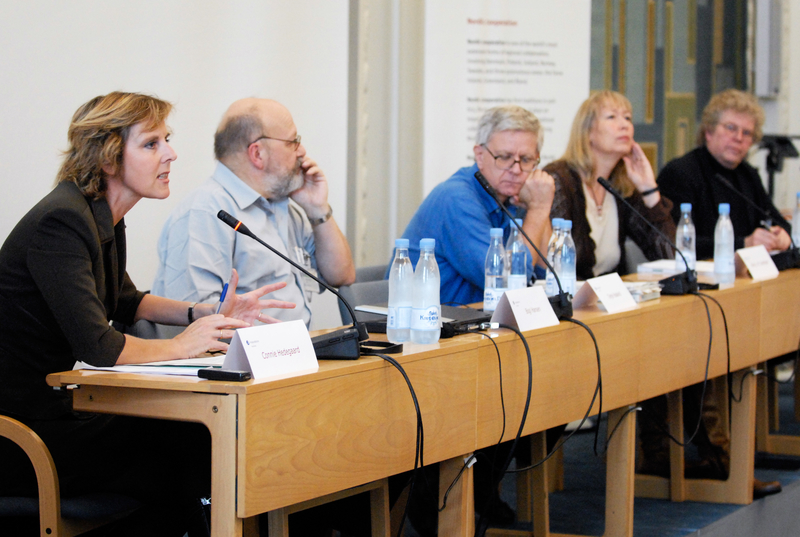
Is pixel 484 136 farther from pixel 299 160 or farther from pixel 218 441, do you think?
pixel 218 441

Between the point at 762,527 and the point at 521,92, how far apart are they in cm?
201

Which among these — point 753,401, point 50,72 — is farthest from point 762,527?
point 50,72

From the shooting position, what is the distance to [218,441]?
4.44 feet

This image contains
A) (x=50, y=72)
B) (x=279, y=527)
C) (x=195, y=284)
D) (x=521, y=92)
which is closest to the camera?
(x=279, y=527)

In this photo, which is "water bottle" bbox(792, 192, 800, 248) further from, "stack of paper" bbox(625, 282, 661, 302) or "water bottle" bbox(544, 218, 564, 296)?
"water bottle" bbox(544, 218, 564, 296)

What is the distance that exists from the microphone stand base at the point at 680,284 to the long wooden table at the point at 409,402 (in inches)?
2.2

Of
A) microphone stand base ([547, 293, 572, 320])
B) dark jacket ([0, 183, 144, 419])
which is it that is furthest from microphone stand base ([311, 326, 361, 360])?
microphone stand base ([547, 293, 572, 320])

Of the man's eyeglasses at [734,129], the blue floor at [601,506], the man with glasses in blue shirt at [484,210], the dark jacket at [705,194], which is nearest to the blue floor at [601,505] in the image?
the blue floor at [601,506]

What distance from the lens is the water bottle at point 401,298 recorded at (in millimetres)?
1785

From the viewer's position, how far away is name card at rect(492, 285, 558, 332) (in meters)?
1.96

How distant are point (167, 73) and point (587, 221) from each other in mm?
1597

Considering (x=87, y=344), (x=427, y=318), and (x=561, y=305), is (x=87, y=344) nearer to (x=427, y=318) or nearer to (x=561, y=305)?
(x=427, y=318)

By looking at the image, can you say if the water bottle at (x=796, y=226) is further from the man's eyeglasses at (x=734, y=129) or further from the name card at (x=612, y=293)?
the name card at (x=612, y=293)

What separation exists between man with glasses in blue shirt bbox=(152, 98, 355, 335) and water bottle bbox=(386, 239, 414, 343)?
708 mm
